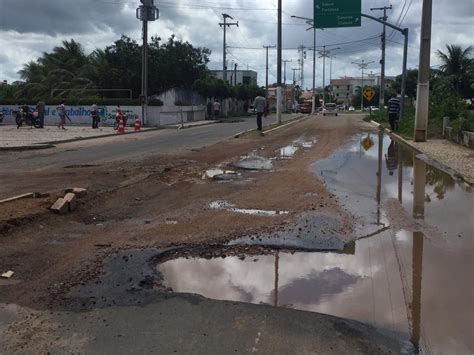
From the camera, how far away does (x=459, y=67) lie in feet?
204

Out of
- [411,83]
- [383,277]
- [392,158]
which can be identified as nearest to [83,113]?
[392,158]

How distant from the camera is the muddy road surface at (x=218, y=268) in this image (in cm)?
434

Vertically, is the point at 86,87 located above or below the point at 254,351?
above

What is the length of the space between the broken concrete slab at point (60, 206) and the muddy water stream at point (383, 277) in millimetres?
2897

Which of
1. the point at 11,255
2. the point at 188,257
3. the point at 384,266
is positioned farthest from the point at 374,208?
the point at 11,255

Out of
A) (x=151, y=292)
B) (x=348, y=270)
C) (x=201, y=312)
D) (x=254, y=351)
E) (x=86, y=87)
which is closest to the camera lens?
(x=254, y=351)

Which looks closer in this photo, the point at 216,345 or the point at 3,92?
the point at 216,345

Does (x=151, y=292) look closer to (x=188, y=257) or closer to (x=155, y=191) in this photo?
(x=188, y=257)

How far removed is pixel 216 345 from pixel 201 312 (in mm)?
672

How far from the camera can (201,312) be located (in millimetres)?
4793

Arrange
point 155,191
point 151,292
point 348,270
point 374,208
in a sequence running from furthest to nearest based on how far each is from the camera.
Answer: point 155,191 → point 374,208 → point 348,270 → point 151,292

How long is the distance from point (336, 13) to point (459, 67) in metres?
35.7

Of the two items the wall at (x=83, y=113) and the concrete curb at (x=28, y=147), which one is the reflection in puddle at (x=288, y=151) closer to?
the concrete curb at (x=28, y=147)

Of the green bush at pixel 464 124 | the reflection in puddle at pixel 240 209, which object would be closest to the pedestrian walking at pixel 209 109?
the green bush at pixel 464 124
